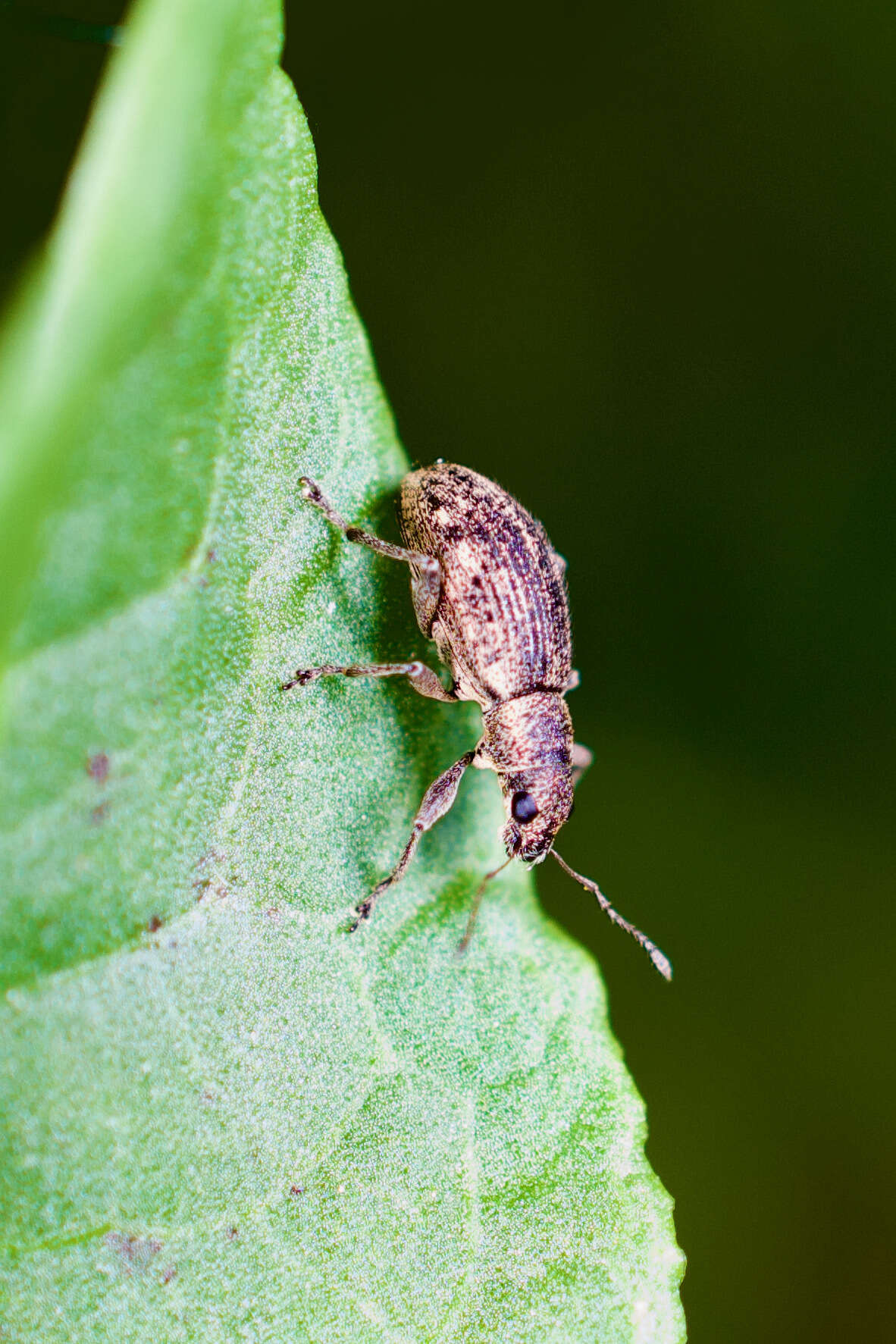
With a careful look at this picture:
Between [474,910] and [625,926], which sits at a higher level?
[474,910]

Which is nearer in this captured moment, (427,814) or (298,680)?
(298,680)

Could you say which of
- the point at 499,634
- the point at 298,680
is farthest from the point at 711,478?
the point at 298,680

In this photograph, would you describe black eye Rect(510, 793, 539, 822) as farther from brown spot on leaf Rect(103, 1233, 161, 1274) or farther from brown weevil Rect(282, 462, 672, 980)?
brown spot on leaf Rect(103, 1233, 161, 1274)

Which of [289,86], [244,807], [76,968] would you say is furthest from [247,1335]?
[289,86]

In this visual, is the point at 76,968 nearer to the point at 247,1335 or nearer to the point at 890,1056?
the point at 247,1335

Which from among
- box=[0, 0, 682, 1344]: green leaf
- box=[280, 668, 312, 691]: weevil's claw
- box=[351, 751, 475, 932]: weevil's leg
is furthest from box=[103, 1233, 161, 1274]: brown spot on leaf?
box=[280, 668, 312, 691]: weevil's claw

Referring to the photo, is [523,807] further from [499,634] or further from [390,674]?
[390,674]

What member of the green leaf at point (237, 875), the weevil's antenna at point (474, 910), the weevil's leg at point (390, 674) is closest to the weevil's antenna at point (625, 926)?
the weevil's antenna at point (474, 910)
